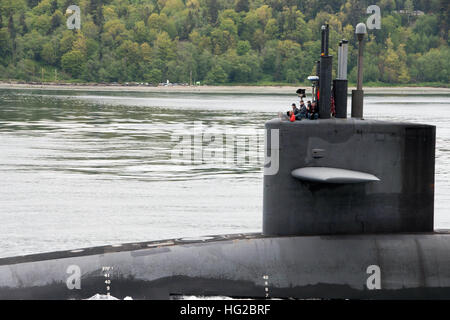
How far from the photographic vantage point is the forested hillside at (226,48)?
584 feet

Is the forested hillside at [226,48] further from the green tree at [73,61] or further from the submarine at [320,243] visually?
the submarine at [320,243]

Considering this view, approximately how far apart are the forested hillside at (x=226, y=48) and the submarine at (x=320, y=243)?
540ft

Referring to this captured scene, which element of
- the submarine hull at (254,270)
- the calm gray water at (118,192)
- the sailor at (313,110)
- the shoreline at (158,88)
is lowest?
the shoreline at (158,88)

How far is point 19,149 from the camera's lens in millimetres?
41281

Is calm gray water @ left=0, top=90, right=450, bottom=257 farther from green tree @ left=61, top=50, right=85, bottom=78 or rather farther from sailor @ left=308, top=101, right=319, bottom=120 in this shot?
green tree @ left=61, top=50, right=85, bottom=78

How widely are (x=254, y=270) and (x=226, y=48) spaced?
188 metres

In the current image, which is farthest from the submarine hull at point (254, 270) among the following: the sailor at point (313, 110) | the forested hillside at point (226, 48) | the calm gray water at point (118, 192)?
the forested hillside at point (226, 48)

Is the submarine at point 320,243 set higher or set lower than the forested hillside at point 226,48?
lower

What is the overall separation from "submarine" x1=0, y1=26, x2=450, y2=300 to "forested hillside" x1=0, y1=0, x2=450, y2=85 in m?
165

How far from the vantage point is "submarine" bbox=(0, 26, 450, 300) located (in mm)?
9664

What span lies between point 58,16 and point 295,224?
19842 centimetres

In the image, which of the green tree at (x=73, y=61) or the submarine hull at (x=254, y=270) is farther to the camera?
the green tree at (x=73, y=61)

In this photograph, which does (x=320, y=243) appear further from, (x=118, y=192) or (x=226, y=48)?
(x=226, y=48)

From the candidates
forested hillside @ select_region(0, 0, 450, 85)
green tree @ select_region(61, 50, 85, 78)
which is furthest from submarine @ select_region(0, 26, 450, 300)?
green tree @ select_region(61, 50, 85, 78)
